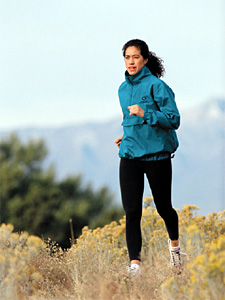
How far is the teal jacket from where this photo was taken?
386cm

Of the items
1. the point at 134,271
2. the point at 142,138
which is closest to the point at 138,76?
the point at 142,138

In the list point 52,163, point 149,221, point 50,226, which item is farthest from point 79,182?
point 149,221

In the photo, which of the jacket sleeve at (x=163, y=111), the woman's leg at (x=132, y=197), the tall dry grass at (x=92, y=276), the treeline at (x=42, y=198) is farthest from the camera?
the treeline at (x=42, y=198)

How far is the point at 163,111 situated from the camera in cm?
387

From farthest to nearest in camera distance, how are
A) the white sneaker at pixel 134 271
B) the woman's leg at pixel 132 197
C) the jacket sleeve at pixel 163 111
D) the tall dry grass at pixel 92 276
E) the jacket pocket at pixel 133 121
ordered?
the woman's leg at pixel 132 197 < the jacket pocket at pixel 133 121 < the jacket sleeve at pixel 163 111 < the white sneaker at pixel 134 271 < the tall dry grass at pixel 92 276

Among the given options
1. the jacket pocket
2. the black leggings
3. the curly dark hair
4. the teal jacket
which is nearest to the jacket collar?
the teal jacket

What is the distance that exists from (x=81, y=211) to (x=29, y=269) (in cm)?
2361

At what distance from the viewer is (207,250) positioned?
136 inches

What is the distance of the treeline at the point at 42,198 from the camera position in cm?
2580

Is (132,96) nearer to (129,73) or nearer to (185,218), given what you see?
(129,73)

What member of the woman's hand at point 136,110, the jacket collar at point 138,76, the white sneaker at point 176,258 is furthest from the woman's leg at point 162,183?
the jacket collar at point 138,76

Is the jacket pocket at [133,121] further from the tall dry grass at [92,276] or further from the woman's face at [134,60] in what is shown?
the tall dry grass at [92,276]

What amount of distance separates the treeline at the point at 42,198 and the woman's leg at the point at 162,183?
19504mm

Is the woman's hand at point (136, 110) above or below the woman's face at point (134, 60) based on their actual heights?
below
